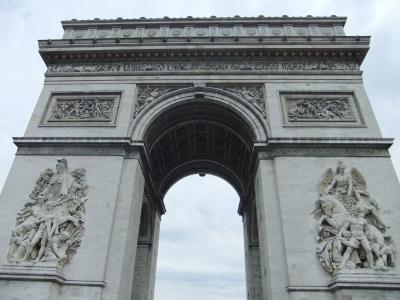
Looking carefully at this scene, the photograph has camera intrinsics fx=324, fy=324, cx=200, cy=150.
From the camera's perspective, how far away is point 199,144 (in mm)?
19594

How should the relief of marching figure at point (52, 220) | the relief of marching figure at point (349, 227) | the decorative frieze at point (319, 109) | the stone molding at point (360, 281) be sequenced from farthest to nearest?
the decorative frieze at point (319, 109) → the relief of marching figure at point (52, 220) → the relief of marching figure at point (349, 227) → the stone molding at point (360, 281)

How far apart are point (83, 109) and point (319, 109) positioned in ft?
35.8

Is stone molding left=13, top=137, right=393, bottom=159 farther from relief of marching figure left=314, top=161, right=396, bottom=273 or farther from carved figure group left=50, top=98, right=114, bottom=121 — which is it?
carved figure group left=50, top=98, right=114, bottom=121

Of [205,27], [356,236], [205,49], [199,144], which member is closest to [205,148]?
[199,144]

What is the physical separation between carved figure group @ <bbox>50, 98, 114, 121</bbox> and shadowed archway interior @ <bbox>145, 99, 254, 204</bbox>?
7.41 feet

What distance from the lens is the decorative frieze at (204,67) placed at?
15961mm

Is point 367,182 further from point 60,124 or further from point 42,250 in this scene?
point 60,124

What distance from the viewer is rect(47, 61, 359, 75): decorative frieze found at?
15961 mm

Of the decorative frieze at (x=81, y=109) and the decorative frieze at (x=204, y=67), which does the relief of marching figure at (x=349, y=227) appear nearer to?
the decorative frieze at (x=204, y=67)

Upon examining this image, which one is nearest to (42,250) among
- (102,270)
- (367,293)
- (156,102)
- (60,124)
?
(102,270)

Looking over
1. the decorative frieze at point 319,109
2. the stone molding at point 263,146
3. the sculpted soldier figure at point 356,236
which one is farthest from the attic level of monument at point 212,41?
the sculpted soldier figure at point 356,236

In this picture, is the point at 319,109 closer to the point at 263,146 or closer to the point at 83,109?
the point at 263,146

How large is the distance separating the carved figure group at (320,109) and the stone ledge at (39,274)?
10.6 meters

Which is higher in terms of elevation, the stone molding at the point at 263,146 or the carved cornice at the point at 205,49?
the carved cornice at the point at 205,49
